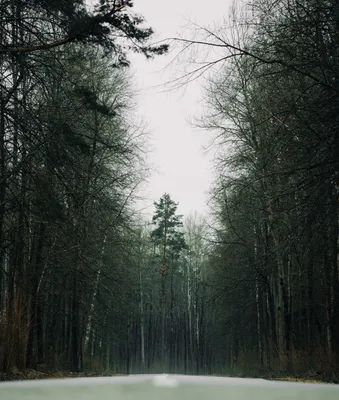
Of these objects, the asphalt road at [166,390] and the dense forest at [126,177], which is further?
the dense forest at [126,177]

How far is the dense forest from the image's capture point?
5.41m

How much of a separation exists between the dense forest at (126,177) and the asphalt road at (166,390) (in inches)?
138

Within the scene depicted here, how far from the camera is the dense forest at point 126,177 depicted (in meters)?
5.41

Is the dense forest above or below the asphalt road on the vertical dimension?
above

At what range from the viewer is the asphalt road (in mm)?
890

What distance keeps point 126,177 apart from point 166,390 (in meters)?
12.8

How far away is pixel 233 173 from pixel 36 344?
7.87m

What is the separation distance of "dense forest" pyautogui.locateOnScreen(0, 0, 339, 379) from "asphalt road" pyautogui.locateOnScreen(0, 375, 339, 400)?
352 cm

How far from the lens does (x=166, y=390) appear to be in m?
0.95

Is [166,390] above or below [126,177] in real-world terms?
below

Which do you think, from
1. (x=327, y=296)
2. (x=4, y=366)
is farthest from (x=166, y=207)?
(x=4, y=366)

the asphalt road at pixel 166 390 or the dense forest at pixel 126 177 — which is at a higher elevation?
the dense forest at pixel 126 177

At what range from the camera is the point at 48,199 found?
6051mm

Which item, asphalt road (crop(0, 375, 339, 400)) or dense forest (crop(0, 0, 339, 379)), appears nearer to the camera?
asphalt road (crop(0, 375, 339, 400))
